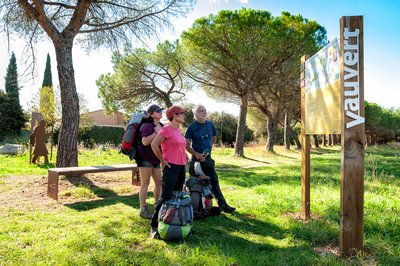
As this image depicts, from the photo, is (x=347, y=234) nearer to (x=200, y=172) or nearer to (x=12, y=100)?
(x=200, y=172)

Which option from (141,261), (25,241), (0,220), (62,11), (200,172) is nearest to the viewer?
(141,261)

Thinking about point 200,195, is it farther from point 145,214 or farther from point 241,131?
point 241,131

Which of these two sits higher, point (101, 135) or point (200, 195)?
point (101, 135)

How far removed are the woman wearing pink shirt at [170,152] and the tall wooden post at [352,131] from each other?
1.73 metres

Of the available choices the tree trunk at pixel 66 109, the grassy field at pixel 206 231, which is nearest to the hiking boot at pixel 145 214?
the grassy field at pixel 206 231

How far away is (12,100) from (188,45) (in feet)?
62.1

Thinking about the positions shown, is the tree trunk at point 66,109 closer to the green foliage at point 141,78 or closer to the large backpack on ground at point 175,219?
the large backpack on ground at point 175,219

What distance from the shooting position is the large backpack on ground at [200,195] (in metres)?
4.41

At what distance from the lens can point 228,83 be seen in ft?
57.4

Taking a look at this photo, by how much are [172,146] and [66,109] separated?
15.6 feet

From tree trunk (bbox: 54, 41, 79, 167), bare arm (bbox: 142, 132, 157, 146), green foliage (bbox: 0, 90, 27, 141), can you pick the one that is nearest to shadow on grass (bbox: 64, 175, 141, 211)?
tree trunk (bbox: 54, 41, 79, 167)

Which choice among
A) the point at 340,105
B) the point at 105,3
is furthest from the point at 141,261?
the point at 105,3

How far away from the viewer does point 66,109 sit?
7.51 meters

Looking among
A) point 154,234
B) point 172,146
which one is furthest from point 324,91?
point 154,234
